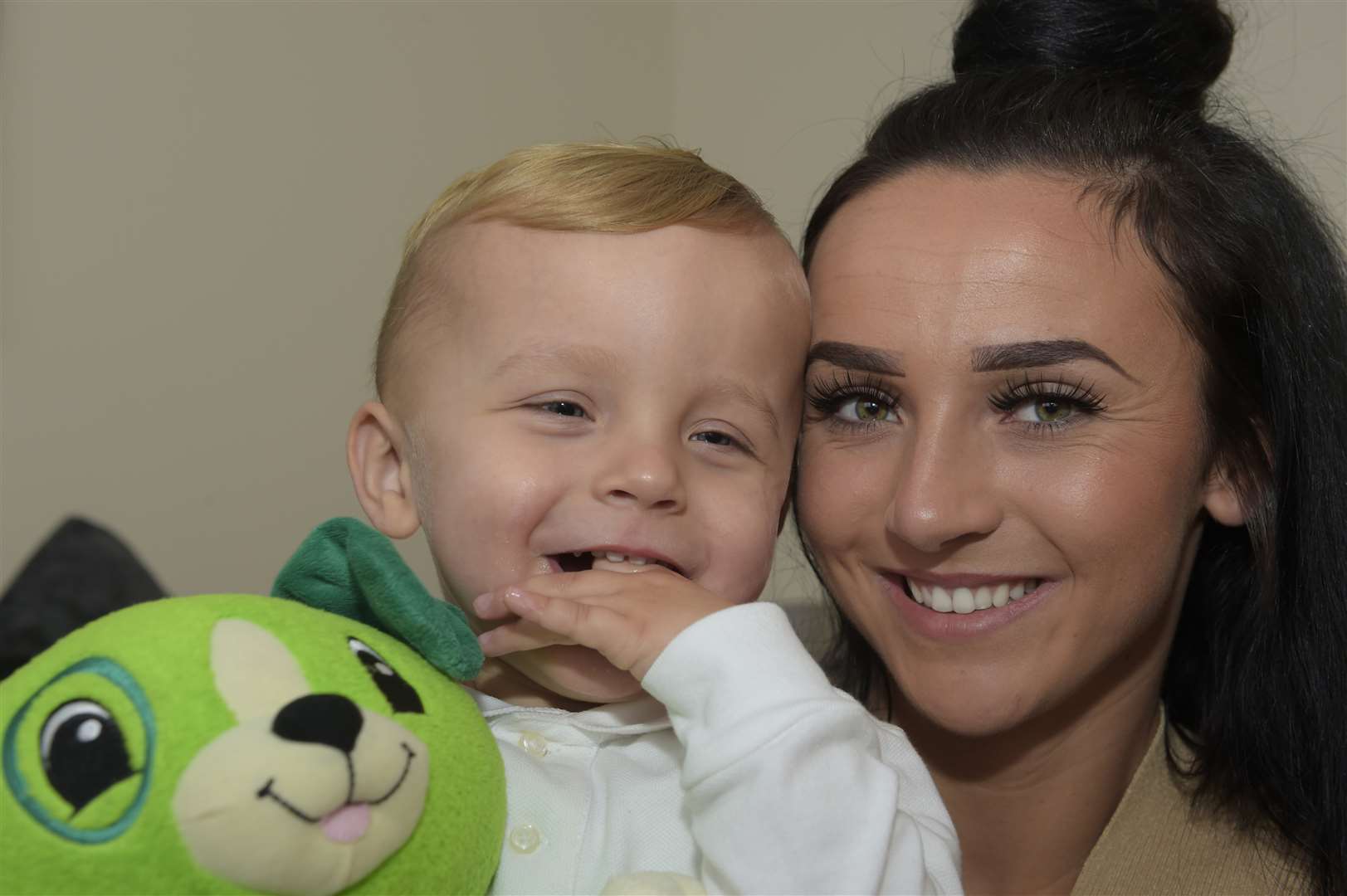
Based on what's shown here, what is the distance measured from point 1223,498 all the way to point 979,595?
0.37 metres

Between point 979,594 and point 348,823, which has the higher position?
point 348,823

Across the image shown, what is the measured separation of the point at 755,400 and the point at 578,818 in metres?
0.48

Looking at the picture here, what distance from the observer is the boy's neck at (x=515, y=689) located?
1.38 meters

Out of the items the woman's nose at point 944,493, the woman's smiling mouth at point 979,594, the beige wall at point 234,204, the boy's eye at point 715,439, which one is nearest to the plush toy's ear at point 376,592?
the boy's eye at point 715,439

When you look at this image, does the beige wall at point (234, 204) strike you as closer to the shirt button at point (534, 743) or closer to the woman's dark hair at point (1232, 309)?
the woman's dark hair at point (1232, 309)

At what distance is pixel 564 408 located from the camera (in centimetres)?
132

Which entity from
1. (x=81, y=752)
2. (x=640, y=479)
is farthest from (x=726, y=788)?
(x=81, y=752)

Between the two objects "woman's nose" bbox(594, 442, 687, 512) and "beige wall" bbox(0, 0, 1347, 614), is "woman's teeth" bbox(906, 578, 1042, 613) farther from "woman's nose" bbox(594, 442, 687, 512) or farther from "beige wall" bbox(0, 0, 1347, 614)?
"beige wall" bbox(0, 0, 1347, 614)

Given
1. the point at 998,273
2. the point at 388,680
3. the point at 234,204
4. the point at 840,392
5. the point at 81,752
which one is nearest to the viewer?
the point at 81,752

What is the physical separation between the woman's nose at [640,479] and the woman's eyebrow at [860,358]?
0.36 meters

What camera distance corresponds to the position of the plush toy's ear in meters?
1.07

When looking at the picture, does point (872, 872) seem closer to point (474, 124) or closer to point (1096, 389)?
point (1096, 389)

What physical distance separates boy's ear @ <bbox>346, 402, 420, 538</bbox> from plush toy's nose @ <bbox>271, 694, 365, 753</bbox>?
1.65ft

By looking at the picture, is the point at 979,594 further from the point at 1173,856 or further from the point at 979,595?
the point at 1173,856
